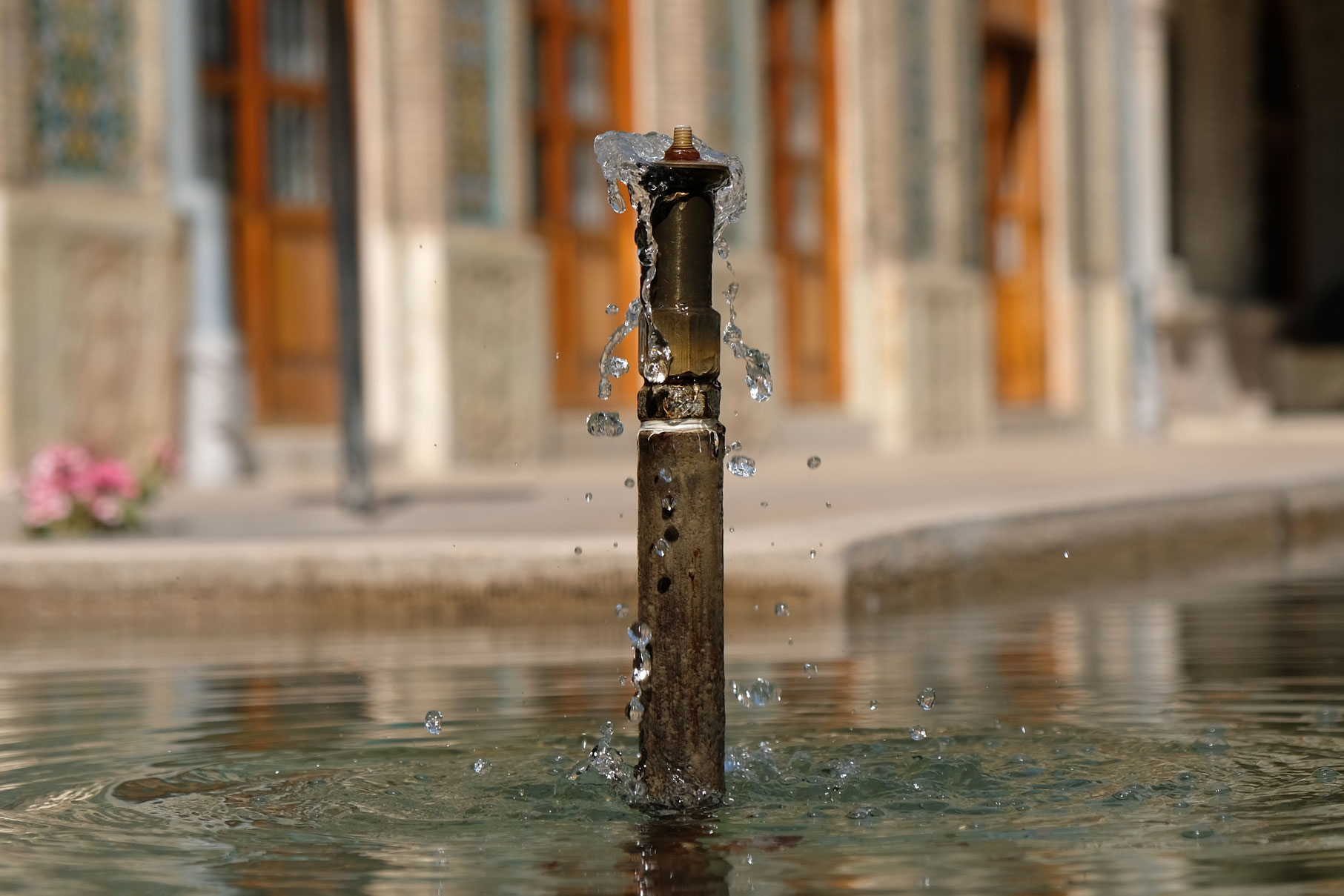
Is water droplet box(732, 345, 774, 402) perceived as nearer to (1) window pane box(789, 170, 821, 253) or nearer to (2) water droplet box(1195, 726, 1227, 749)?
(2) water droplet box(1195, 726, 1227, 749)

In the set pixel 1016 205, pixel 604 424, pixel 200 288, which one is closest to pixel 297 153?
pixel 200 288

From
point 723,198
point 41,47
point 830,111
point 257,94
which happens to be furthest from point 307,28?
point 723,198

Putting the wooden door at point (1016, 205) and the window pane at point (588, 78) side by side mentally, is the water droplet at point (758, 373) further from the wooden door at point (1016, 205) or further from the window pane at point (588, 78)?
the wooden door at point (1016, 205)

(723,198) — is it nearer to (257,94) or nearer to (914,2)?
(257,94)

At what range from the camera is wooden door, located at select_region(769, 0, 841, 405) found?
17.6 metres

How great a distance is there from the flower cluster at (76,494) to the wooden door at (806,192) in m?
9.44

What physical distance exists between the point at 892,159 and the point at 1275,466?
544 centimetres

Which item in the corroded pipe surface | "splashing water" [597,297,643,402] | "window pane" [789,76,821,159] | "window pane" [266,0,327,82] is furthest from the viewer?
"window pane" [789,76,821,159]

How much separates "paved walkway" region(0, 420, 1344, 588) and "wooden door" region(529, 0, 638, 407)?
30.8 inches

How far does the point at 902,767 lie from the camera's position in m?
4.03

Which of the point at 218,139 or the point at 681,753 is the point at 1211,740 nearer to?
the point at 681,753

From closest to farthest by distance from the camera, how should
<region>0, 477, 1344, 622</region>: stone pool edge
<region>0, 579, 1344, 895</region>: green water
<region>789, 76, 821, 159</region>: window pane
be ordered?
<region>0, 579, 1344, 895</region>: green water
<region>0, 477, 1344, 622</region>: stone pool edge
<region>789, 76, 821, 159</region>: window pane

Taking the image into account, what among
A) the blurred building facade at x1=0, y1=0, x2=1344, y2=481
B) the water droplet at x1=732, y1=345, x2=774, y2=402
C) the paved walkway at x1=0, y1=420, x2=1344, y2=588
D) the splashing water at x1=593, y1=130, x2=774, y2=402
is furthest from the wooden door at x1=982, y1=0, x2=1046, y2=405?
the splashing water at x1=593, y1=130, x2=774, y2=402

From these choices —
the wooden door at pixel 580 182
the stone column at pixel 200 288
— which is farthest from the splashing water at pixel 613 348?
the wooden door at pixel 580 182
